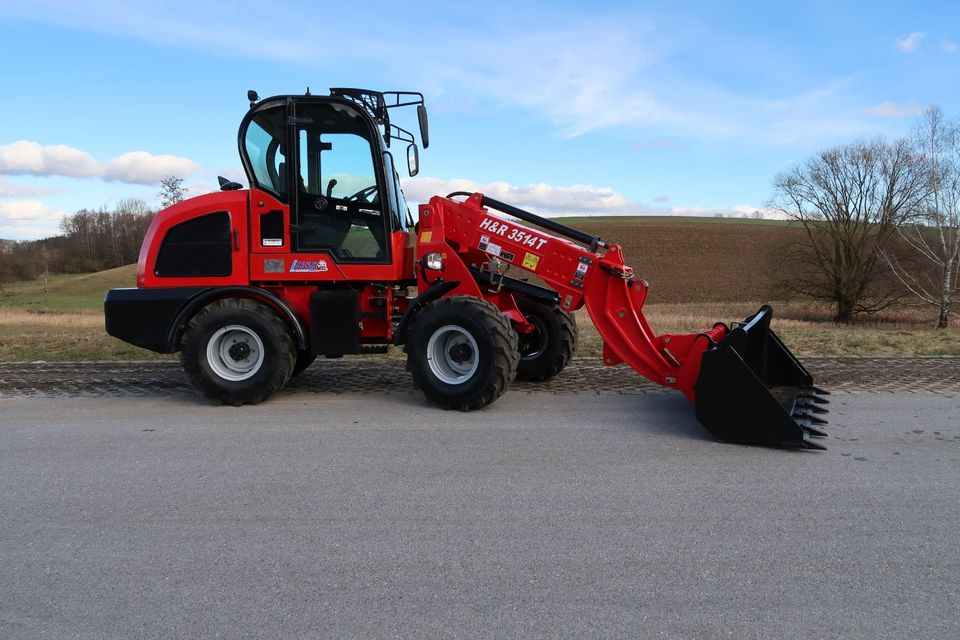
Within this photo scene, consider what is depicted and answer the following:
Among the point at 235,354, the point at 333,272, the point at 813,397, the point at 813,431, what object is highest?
the point at 333,272

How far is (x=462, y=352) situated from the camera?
22.7 feet

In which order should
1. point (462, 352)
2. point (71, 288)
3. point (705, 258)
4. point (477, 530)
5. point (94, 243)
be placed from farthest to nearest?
1. point (94, 243)
2. point (705, 258)
3. point (71, 288)
4. point (462, 352)
5. point (477, 530)

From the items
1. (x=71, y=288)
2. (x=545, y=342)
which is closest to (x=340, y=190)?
(x=545, y=342)

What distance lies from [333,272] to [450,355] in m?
1.57

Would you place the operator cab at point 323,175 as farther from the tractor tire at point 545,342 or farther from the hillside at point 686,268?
the hillside at point 686,268

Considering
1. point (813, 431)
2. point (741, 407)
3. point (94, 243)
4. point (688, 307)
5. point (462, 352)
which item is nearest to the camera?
point (741, 407)

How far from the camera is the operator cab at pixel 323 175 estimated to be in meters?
7.20

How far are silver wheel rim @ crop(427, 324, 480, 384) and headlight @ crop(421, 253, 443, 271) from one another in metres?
0.76

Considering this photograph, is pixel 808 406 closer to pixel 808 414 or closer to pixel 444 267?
pixel 808 414

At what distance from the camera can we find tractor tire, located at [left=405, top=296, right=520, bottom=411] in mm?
6566

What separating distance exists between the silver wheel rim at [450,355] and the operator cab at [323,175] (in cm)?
111

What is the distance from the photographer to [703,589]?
3.18m

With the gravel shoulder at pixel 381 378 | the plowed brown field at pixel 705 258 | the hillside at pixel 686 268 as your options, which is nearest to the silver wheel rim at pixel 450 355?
the gravel shoulder at pixel 381 378

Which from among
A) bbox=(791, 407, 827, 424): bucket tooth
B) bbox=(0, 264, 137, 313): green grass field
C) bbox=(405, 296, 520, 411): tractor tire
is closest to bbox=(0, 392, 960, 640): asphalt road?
bbox=(791, 407, 827, 424): bucket tooth
